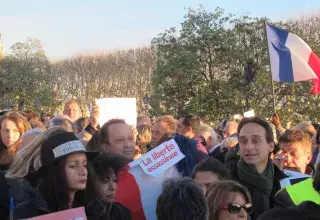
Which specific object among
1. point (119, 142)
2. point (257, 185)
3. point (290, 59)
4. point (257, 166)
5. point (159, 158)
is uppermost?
point (290, 59)

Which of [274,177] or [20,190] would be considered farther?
[274,177]

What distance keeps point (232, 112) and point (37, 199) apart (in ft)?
46.8

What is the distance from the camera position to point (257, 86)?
16.7m

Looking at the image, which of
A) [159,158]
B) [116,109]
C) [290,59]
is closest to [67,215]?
[159,158]

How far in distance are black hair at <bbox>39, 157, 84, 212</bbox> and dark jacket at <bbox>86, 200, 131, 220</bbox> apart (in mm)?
148

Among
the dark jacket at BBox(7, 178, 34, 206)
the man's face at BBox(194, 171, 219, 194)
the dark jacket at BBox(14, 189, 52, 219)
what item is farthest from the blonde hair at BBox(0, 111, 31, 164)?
the man's face at BBox(194, 171, 219, 194)

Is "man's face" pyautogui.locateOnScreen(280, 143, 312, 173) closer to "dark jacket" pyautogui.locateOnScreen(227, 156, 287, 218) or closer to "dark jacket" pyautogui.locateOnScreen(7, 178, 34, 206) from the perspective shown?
"dark jacket" pyautogui.locateOnScreen(227, 156, 287, 218)

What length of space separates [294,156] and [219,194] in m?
1.77

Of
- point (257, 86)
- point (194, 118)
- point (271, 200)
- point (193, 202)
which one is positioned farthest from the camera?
point (257, 86)

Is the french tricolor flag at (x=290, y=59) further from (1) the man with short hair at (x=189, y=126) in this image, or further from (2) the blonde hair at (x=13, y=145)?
(2) the blonde hair at (x=13, y=145)

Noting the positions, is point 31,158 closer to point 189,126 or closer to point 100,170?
point 100,170

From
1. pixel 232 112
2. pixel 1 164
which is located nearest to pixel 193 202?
pixel 1 164

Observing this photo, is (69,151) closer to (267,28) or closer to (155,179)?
(155,179)

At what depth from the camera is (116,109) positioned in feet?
20.2
